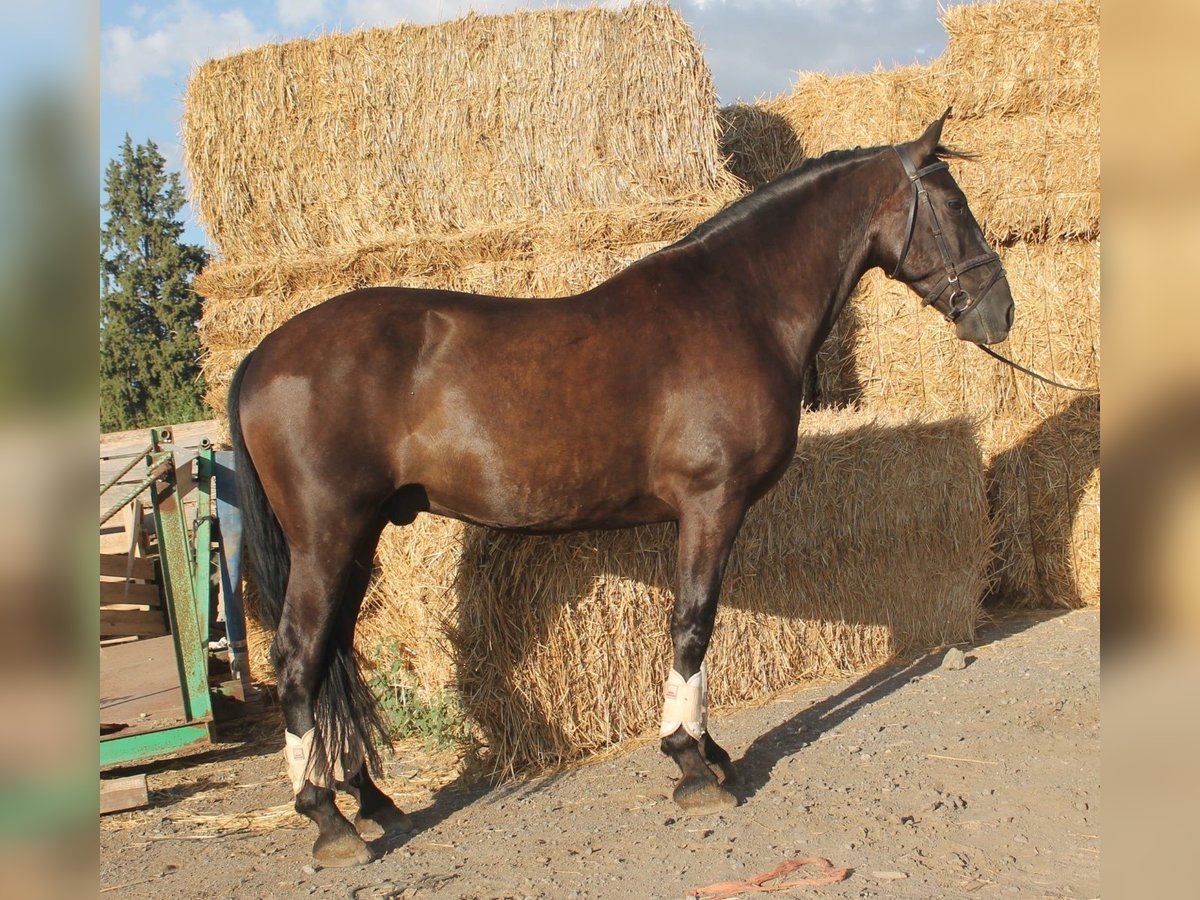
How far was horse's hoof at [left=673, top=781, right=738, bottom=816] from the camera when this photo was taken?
140 inches

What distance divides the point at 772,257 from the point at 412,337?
1.48 meters

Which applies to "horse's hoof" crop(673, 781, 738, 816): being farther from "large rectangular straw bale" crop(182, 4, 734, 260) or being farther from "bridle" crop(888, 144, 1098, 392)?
"large rectangular straw bale" crop(182, 4, 734, 260)

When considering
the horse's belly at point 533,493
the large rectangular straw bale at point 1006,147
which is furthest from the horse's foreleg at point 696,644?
the large rectangular straw bale at point 1006,147

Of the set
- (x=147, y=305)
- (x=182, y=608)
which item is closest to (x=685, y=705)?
(x=182, y=608)

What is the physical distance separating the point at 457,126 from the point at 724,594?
10.4 feet

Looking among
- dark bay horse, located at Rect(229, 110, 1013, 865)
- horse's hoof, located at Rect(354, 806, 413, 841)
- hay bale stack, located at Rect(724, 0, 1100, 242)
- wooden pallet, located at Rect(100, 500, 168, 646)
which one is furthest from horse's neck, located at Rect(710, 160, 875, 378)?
wooden pallet, located at Rect(100, 500, 168, 646)

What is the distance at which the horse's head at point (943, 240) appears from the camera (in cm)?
384

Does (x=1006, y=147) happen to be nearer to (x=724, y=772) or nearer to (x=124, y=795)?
(x=724, y=772)

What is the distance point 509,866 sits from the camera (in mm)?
3203
